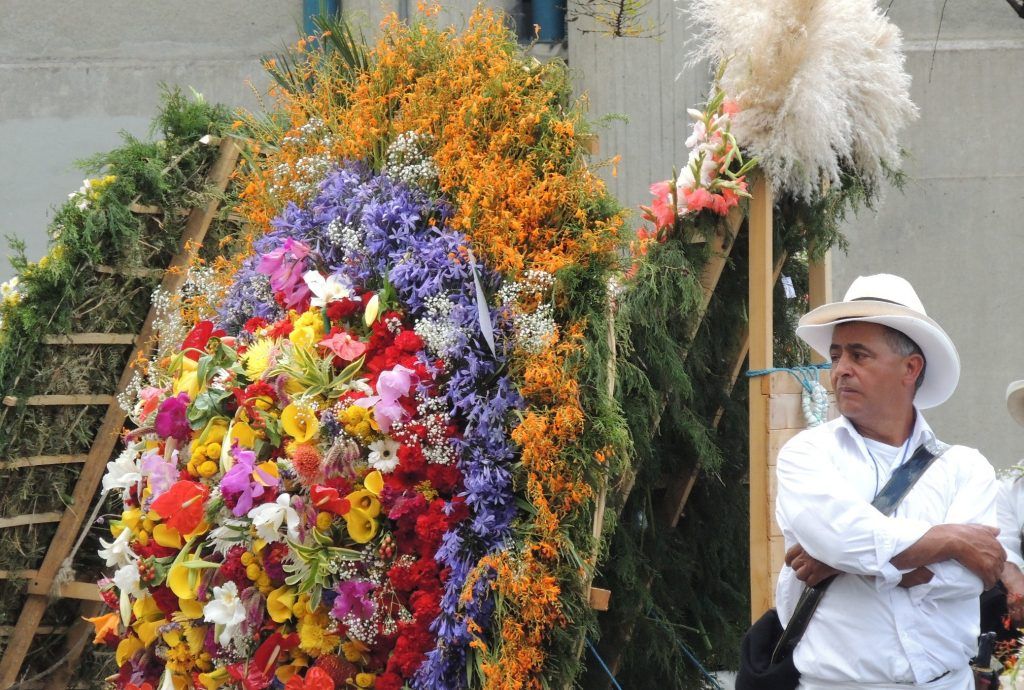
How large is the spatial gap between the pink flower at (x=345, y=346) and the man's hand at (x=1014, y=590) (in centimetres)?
173

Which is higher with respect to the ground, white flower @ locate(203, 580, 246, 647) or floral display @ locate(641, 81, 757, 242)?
floral display @ locate(641, 81, 757, 242)

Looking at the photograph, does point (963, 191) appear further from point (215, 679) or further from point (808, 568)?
point (215, 679)

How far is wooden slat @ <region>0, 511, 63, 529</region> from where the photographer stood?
440cm

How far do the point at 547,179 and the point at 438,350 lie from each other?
0.57m

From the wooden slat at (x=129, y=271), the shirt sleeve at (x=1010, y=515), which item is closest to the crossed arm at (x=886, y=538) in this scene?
the shirt sleeve at (x=1010, y=515)

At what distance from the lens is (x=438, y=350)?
121 inches

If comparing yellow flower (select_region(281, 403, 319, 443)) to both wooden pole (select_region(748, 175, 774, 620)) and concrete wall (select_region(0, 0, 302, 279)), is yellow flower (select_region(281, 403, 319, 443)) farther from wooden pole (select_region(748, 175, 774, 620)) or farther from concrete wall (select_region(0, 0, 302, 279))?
concrete wall (select_region(0, 0, 302, 279))

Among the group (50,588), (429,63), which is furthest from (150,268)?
(429,63)

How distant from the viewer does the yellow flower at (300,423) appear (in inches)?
121

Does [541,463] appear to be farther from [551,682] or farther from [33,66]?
[33,66]

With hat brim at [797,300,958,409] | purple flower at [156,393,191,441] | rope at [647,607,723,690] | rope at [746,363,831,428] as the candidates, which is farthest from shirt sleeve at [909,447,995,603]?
purple flower at [156,393,191,441]

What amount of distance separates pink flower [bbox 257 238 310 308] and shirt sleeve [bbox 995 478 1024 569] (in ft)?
6.70

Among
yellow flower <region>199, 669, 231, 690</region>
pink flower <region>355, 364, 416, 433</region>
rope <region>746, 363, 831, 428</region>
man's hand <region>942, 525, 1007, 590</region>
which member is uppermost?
pink flower <region>355, 364, 416, 433</region>

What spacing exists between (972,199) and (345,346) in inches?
184
